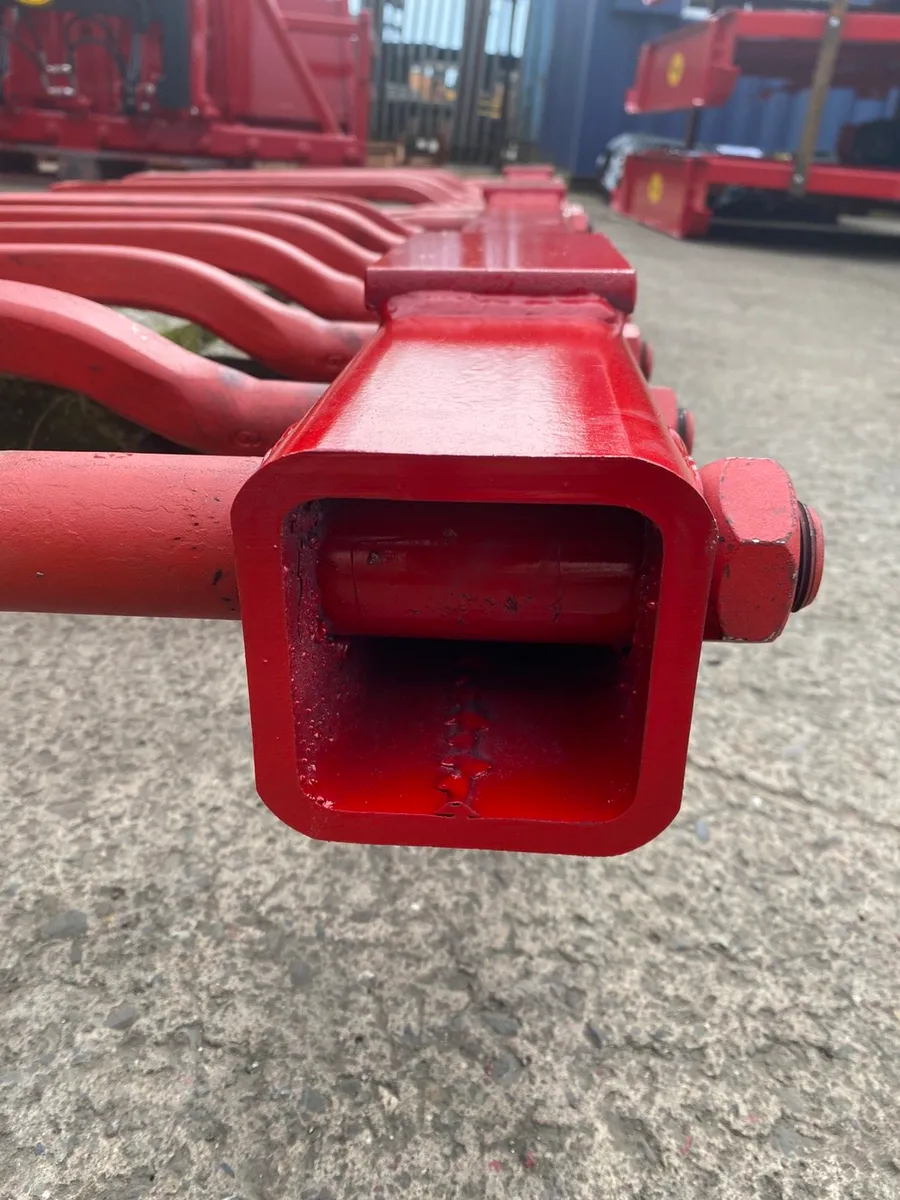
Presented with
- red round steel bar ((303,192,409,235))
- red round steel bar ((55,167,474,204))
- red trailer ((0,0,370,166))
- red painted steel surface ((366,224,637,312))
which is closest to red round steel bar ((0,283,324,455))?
red painted steel surface ((366,224,637,312))

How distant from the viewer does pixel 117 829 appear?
949mm

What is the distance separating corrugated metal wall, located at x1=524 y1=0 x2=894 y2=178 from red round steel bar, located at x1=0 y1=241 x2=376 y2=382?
8.82 meters

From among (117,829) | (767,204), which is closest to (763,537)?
(117,829)

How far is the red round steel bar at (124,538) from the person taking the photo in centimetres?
52

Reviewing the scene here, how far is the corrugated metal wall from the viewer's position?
8484 millimetres

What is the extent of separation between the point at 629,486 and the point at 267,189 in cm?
230

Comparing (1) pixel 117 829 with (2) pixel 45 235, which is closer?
(1) pixel 117 829

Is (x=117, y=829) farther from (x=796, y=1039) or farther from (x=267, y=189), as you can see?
(x=267, y=189)

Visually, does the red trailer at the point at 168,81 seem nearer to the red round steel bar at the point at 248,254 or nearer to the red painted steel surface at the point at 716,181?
the red painted steel surface at the point at 716,181

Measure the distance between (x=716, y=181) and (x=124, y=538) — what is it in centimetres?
578

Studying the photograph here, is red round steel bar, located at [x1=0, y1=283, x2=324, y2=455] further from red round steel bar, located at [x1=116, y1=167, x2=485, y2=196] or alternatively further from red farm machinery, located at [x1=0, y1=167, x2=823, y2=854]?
red round steel bar, located at [x1=116, y1=167, x2=485, y2=196]

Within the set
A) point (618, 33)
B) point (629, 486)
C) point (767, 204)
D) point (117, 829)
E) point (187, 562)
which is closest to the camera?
point (629, 486)

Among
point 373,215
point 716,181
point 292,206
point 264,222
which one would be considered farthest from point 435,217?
point 716,181

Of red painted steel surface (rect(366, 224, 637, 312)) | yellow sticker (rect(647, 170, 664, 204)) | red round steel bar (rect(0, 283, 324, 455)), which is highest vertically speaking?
red painted steel surface (rect(366, 224, 637, 312))
